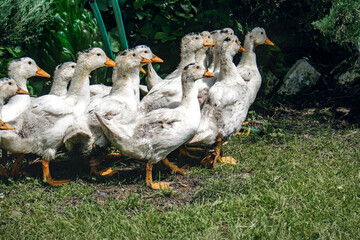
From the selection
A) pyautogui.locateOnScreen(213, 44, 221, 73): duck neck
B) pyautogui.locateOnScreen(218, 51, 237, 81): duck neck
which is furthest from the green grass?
pyautogui.locateOnScreen(213, 44, 221, 73): duck neck

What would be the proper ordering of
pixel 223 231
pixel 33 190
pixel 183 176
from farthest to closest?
pixel 183 176 → pixel 33 190 → pixel 223 231

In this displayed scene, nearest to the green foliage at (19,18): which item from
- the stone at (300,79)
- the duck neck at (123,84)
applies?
the duck neck at (123,84)

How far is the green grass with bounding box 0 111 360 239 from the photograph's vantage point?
3400 millimetres

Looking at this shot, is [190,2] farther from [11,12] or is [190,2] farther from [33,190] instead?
[33,190]

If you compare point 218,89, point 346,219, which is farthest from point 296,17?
point 346,219

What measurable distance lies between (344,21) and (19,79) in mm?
4111

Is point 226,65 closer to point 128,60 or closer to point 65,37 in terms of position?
point 128,60

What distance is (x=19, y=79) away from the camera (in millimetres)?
→ 4770

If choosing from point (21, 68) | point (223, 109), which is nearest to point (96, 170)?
point (21, 68)

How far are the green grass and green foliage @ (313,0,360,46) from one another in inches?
59.3

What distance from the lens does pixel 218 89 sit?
16.4ft

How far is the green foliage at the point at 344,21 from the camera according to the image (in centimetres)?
536

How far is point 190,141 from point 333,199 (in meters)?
1.57

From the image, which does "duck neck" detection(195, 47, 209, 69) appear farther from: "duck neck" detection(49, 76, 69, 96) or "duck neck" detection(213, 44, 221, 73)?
"duck neck" detection(49, 76, 69, 96)
